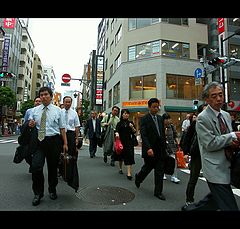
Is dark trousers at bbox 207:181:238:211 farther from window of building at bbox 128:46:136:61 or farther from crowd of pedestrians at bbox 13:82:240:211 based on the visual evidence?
window of building at bbox 128:46:136:61

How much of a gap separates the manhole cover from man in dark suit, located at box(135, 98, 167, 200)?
556mm

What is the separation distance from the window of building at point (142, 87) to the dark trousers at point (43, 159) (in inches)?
695

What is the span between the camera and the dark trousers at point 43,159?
3688 millimetres

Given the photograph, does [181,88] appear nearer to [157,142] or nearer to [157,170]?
[157,142]

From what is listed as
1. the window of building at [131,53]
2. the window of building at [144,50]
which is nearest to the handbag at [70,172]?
the window of building at [144,50]

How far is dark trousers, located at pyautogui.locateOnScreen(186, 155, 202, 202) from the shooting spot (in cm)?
383

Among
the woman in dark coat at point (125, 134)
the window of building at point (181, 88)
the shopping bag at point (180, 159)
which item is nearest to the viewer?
the woman in dark coat at point (125, 134)

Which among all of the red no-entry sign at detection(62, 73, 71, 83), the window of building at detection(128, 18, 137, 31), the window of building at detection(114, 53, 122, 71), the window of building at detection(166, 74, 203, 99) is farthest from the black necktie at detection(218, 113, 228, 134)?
the window of building at detection(114, 53, 122, 71)

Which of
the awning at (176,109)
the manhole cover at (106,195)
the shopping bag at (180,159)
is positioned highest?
the awning at (176,109)

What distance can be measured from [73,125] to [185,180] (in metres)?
3.15

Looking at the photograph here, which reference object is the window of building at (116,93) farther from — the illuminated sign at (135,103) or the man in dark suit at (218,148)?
the man in dark suit at (218,148)

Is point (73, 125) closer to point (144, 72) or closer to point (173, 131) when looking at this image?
point (173, 131)

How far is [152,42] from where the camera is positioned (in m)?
21.4
